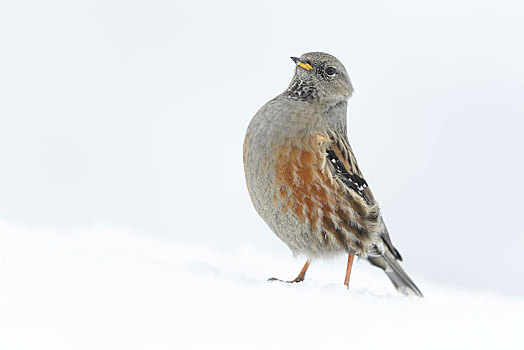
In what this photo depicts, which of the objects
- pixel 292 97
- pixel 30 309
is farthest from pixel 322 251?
pixel 30 309

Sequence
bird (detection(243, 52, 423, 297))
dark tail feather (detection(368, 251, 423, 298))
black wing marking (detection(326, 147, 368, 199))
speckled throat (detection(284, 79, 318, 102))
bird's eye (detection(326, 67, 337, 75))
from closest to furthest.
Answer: bird (detection(243, 52, 423, 297)) → black wing marking (detection(326, 147, 368, 199)) → speckled throat (detection(284, 79, 318, 102)) → bird's eye (detection(326, 67, 337, 75)) → dark tail feather (detection(368, 251, 423, 298))

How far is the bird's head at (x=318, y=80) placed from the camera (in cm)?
598

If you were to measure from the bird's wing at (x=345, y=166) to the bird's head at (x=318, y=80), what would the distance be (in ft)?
1.42

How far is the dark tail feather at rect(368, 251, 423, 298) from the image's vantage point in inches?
243

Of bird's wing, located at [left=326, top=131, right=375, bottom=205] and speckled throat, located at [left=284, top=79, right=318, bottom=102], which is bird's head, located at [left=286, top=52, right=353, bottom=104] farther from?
bird's wing, located at [left=326, top=131, right=375, bottom=205]

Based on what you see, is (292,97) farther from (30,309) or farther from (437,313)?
(30,309)

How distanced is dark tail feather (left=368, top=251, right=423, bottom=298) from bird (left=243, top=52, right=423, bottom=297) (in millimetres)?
180

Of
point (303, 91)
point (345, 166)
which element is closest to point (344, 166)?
point (345, 166)

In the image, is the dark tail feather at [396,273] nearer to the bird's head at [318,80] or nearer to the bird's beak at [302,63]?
the bird's head at [318,80]

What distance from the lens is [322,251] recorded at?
5.65 m

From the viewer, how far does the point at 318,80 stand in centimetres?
603

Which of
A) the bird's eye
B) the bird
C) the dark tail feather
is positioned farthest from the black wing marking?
the bird's eye

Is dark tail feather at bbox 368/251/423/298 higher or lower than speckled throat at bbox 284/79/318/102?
lower

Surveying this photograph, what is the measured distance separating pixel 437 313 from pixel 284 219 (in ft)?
5.68
